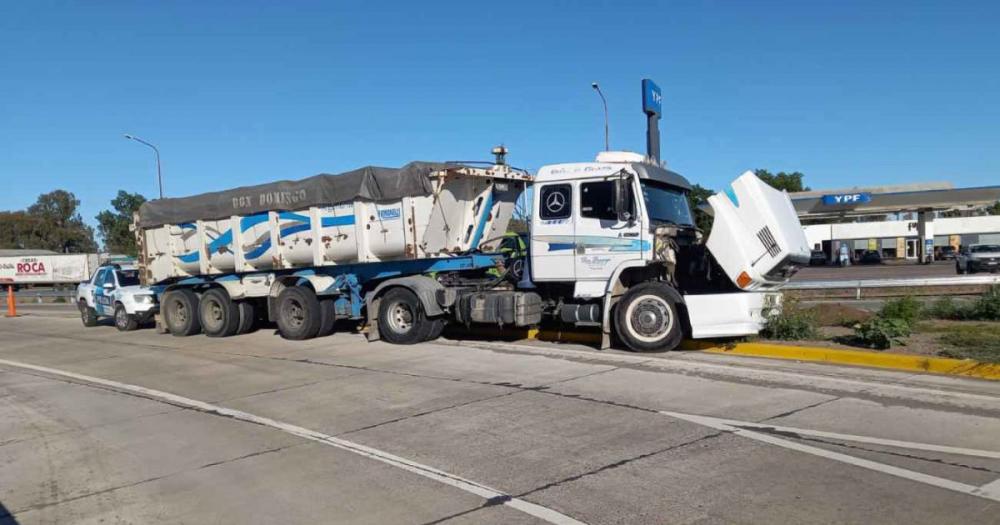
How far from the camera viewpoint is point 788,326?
10.8 metres

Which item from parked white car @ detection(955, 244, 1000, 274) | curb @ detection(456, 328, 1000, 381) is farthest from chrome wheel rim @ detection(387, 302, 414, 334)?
parked white car @ detection(955, 244, 1000, 274)

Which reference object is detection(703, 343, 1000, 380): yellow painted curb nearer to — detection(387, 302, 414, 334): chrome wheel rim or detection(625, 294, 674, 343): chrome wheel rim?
detection(625, 294, 674, 343): chrome wheel rim

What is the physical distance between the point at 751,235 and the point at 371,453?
640 centimetres

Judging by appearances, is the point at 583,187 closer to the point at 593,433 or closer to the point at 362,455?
the point at 593,433

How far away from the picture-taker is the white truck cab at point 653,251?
10219mm

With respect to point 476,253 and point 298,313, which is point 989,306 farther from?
point 298,313

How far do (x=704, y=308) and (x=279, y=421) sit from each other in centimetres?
605

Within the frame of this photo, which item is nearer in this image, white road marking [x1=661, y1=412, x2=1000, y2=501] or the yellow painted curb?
white road marking [x1=661, y1=412, x2=1000, y2=501]

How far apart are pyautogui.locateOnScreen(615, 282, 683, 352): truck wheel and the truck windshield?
1.13 meters

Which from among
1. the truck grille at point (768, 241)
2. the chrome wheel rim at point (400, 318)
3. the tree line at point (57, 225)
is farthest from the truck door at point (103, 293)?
the tree line at point (57, 225)

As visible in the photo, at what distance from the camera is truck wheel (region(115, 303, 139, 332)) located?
1961 cm

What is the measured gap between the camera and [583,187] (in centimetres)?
1139

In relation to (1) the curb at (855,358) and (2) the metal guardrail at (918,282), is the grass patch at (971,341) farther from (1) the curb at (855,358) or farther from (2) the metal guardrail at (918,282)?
(2) the metal guardrail at (918,282)

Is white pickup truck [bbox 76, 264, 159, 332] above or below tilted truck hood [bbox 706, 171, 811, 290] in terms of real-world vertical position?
below
